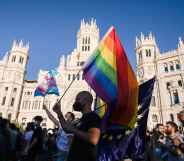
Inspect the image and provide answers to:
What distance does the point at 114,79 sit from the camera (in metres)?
5.14

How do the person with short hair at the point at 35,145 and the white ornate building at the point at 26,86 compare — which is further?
the white ornate building at the point at 26,86

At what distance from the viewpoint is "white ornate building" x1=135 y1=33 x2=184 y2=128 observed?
123 feet

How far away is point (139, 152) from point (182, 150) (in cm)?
219

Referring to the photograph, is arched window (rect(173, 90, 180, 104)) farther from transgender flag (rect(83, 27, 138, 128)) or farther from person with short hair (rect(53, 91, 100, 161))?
person with short hair (rect(53, 91, 100, 161))

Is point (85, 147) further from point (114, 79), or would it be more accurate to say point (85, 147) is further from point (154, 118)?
point (154, 118)

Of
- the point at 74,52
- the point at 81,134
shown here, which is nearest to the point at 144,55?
the point at 74,52

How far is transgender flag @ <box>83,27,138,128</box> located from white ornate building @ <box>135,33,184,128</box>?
3385cm

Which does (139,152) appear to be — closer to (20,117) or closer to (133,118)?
(133,118)

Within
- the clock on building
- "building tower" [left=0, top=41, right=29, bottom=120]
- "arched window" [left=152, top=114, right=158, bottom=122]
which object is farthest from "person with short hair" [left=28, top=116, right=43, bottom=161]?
"building tower" [left=0, top=41, right=29, bottom=120]

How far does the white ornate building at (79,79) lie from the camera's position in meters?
38.5

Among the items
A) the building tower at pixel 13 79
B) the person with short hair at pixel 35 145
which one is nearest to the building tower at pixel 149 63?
the building tower at pixel 13 79

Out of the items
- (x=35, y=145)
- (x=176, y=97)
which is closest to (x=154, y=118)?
(x=176, y=97)

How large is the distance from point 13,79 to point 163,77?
101ft

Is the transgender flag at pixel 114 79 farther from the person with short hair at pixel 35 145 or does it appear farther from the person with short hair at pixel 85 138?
the person with short hair at pixel 35 145
